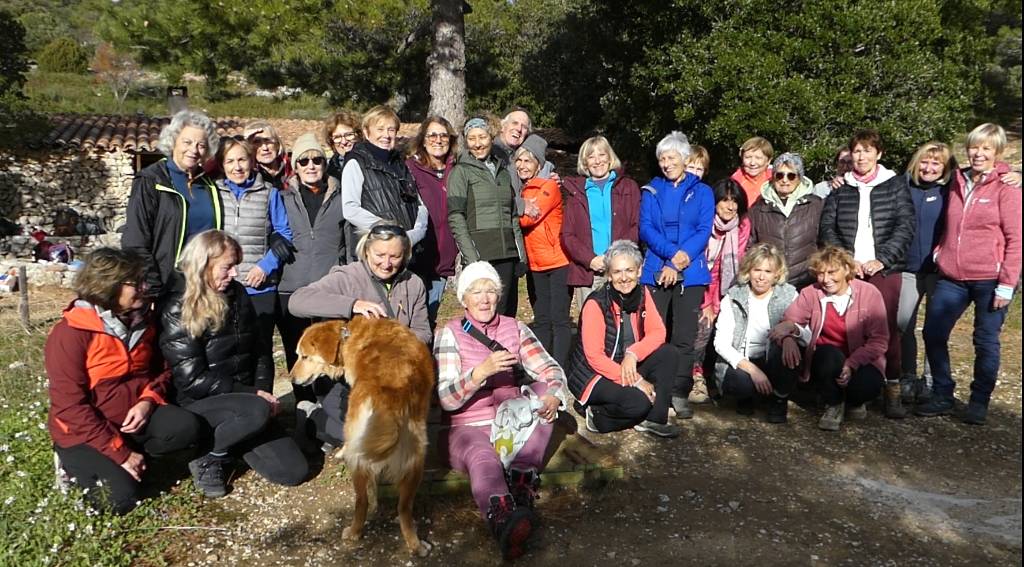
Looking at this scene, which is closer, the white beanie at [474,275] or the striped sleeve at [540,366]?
the white beanie at [474,275]

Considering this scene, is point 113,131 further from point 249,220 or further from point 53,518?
point 53,518

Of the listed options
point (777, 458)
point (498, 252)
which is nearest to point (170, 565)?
point (498, 252)

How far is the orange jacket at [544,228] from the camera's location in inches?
198

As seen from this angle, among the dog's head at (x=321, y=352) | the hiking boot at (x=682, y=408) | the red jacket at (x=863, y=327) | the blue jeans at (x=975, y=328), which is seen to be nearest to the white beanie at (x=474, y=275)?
the dog's head at (x=321, y=352)

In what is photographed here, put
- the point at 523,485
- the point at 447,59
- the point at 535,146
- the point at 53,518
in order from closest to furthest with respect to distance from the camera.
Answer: the point at 53,518, the point at 523,485, the point at 535,146, the point at 447,59

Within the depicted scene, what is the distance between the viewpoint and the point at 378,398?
292cm

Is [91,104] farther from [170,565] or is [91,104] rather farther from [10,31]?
[170,565]

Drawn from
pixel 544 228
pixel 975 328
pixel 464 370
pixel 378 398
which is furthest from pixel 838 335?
pixel 378 398

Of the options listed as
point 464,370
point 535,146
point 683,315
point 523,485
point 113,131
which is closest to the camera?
point 523,485

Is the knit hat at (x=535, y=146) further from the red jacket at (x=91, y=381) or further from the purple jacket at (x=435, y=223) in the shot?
the red jacket at (x=91, y=381)

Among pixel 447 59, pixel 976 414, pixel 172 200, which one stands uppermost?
pixel 447 59

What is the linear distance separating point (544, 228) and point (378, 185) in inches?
52.5

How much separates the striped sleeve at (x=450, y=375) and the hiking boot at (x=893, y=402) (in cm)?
323

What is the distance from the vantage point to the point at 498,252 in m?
4.67
